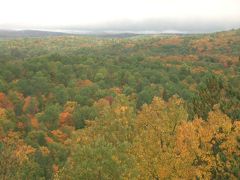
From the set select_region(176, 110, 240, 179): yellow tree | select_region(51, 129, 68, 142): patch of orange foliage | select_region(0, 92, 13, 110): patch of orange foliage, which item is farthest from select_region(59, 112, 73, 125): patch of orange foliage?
select_region(176, 110, 240, 179): yellow tree

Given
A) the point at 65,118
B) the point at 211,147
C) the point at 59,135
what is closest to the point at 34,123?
the point at 59,135

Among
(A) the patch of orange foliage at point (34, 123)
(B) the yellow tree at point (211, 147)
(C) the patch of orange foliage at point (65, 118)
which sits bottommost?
(C) the patch of orange foliage at point (65, 118)

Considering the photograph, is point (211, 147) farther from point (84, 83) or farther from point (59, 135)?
point (84, 83)

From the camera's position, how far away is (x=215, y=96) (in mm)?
46344

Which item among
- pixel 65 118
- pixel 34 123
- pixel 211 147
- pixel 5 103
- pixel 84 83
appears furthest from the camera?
pixel 84 83

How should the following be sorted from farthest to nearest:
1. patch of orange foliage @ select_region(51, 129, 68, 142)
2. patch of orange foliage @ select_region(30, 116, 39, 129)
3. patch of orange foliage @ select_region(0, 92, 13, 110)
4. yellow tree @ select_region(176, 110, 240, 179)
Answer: patch of orange foliage @ select_region(0, 92, 13, 110)
patch of orange foliage @ select_region(30, 116, 39, 129)
patch of orange foliage @ select_region(51, 129, 68, 142)
yellow tree @ select_region(176, 110, 240, 179)

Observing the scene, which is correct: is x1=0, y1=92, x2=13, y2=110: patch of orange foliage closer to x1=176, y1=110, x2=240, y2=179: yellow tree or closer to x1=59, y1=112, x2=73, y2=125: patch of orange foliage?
x1=59, y1=112, x2=73, y2=125: patch of orange foliage

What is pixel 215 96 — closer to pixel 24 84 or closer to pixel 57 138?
pixel 57 138

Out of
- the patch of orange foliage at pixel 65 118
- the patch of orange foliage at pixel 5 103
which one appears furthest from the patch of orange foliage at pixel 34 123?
the patch of orange foliage at pixel 5 103

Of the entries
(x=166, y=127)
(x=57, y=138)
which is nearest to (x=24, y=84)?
(x=57, y=138)

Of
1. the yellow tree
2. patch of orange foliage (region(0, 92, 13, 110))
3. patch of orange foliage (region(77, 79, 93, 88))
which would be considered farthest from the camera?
patch of orange foliage (region(77, 79, 93, 88))

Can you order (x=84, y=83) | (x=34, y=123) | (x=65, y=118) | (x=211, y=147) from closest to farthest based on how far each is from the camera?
(x=211, y=147)
(x=34, y=123)
(x=65, y=118)
(x=84, y=83)

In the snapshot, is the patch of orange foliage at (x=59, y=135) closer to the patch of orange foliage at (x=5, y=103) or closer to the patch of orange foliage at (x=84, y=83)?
the patch of orange foliage at (x=5, y=103)

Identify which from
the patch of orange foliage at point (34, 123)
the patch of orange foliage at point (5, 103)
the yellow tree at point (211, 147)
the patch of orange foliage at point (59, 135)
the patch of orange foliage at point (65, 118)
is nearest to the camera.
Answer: the yellow tree at point (211, 147)
